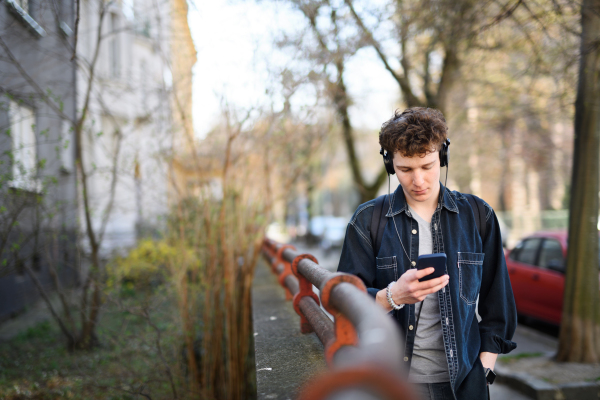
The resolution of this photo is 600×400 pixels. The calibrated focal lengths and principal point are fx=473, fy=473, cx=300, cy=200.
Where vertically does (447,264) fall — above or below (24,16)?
below

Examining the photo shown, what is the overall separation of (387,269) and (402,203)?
32 centimetres

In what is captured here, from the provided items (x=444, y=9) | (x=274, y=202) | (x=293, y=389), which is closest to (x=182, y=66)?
(x=274, y=202)

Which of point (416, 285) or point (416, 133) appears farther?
point (416, 133)

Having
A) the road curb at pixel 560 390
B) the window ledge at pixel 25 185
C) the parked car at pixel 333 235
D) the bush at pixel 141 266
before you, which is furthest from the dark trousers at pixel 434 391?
the parked car at pixel 333 235

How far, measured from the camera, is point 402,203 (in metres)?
2.21

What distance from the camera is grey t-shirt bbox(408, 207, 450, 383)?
2057 mm

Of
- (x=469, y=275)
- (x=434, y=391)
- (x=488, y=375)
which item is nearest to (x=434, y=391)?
(x=434, y=391)

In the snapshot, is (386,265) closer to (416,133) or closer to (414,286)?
(414,286)

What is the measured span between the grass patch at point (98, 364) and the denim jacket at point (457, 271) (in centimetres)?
253

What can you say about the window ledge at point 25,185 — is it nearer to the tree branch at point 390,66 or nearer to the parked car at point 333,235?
the tree branch at point 390,66

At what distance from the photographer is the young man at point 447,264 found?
2.05 metres

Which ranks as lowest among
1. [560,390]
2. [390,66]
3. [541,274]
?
[560,390]

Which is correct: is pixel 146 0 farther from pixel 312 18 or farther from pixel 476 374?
pixel 476 374

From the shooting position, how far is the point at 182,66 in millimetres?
6160
